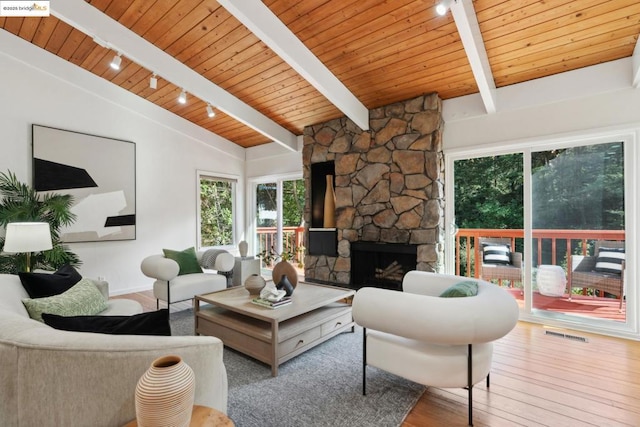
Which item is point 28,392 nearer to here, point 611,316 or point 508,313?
point 508,313

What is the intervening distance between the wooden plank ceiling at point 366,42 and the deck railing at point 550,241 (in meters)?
1.67

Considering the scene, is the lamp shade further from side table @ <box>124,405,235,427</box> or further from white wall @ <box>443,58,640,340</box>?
white wall @ <box>443,58,640,340</box>

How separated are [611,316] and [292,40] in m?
4.21

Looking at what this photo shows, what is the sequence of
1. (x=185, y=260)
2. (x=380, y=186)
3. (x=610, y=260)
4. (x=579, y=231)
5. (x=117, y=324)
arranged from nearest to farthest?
(x=117, y=324) < (x=610, y=260) < (x=579, y=231) < (x=185, y=260) < (x=380, y=186)

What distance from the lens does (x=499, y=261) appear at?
3.61 m

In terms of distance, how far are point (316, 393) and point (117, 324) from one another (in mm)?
1305

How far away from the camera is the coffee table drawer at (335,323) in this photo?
2641 millimetres

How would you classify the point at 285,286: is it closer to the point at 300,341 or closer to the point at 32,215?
the point at 300,341

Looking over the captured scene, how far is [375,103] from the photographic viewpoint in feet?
13.6

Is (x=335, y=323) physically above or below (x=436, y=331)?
below

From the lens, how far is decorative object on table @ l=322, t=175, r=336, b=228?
4.82 m

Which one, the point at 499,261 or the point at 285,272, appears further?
the point at 499,261

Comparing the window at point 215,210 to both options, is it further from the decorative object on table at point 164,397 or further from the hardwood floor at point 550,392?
the decorative object on table at point 164,397

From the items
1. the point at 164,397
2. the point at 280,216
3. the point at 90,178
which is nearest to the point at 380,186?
the point at 280,216
